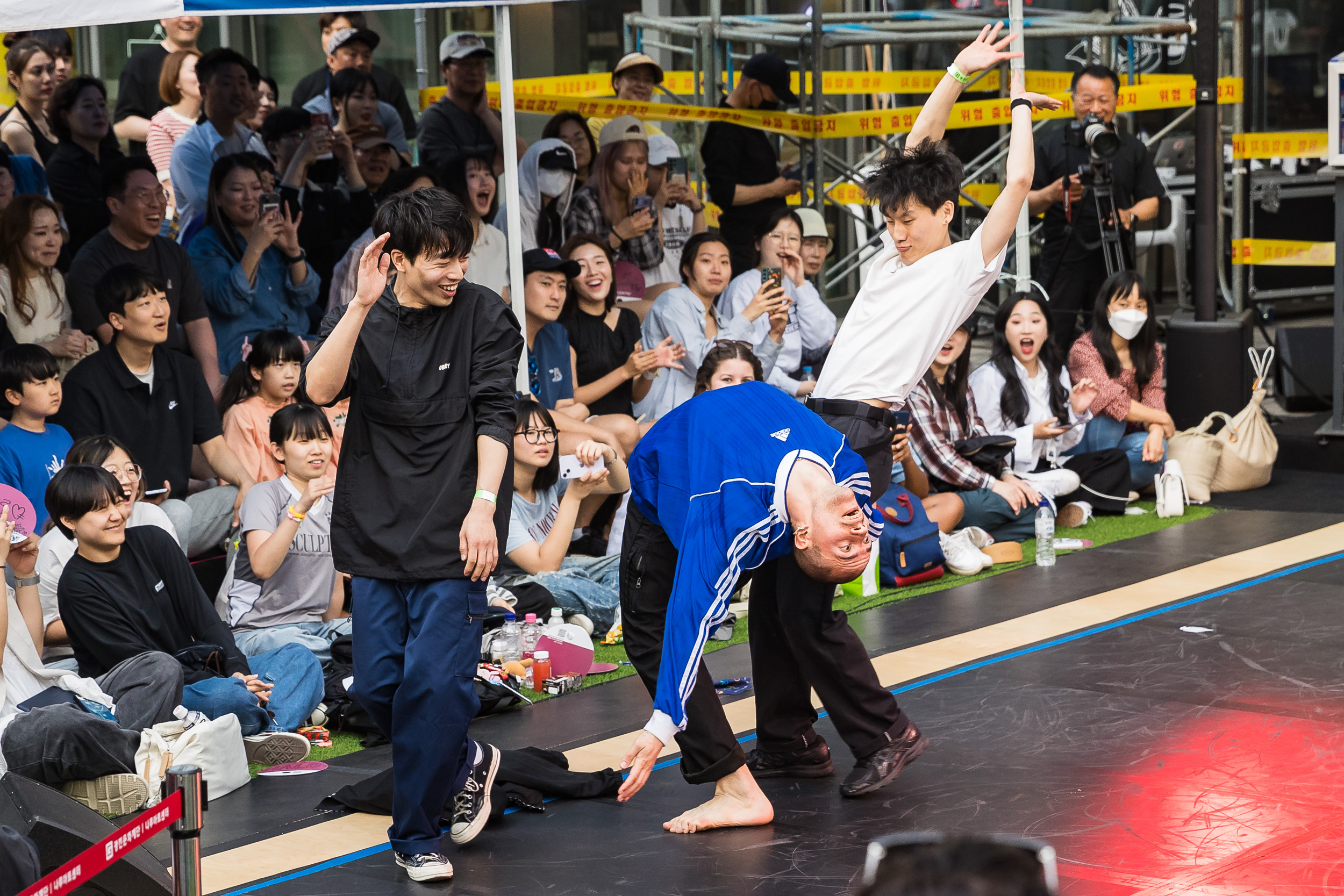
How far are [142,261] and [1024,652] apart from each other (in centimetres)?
385

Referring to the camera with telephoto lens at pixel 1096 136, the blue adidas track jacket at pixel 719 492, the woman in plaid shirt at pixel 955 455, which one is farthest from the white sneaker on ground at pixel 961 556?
the camera with telephoto lens at pixel 1096 136

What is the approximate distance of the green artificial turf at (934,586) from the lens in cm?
498

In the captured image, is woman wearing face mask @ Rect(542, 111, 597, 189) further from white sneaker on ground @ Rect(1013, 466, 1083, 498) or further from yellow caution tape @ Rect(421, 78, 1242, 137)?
white sneaker on ground @ Rect(1013, 466, 1083, 498)

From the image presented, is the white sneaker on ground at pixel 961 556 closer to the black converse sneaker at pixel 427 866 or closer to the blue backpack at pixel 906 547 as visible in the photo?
the blue backpack at pixel 906 547

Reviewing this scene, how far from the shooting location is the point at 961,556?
6820 mm

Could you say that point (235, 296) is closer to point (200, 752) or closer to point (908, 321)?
point (200, 752)

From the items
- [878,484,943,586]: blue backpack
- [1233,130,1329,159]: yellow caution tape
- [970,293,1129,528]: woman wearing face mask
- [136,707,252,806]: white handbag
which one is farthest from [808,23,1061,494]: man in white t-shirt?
[1233,130,1329,159]: yellow caution tape

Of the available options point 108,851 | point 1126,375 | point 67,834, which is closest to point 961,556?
point 1126,375

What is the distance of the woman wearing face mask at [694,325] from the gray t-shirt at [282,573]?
83.1 inches

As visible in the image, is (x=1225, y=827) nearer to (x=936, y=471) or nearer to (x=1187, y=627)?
(x=1187, y=627)

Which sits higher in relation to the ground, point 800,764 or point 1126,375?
point 1126,375

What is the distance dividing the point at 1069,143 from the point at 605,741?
18.7ft

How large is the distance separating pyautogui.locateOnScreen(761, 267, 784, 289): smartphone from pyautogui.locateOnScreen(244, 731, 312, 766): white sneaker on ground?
3371 millimetres

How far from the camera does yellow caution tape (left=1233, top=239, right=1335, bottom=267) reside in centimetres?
970
